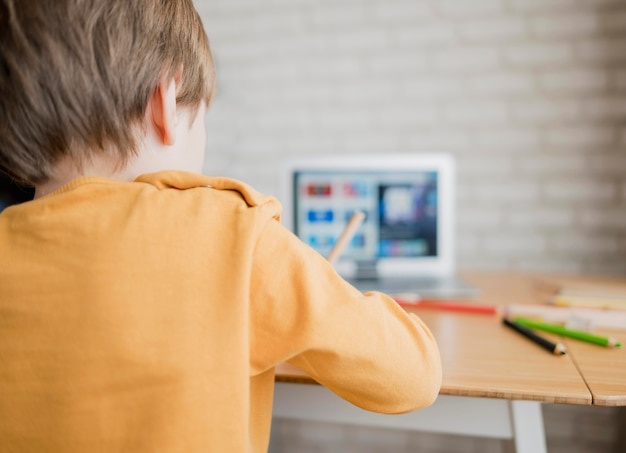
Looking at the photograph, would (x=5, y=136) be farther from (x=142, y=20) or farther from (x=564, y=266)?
A: (x=564, y=266)

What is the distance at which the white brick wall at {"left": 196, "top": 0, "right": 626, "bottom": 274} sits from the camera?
141 cm

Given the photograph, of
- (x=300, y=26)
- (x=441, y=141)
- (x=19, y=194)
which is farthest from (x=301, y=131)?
(x=19, y=194)

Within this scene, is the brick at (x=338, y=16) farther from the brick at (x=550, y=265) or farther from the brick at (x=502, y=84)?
the brick at (x=550, y=265)

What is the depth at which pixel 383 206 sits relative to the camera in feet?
4.10

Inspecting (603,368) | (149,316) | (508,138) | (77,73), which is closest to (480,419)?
(603,368)

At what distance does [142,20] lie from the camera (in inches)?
20.4

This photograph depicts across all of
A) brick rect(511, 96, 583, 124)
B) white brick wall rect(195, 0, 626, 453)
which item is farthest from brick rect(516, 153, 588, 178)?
brick rect(511, 96, 583, 124)

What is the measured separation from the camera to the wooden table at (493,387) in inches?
25.2

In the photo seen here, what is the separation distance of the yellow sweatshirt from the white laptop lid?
0.79 metres

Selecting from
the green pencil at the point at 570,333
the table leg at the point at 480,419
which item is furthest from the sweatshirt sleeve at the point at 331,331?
the green pencil at the point at 570,333

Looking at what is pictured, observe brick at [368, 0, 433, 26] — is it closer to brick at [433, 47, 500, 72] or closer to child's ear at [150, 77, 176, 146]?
brick at [433, 47, 500, 72]

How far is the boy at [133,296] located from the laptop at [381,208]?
0.74 m

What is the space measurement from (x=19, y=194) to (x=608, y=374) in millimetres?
1121

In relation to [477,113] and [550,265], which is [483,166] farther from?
[550,265]
